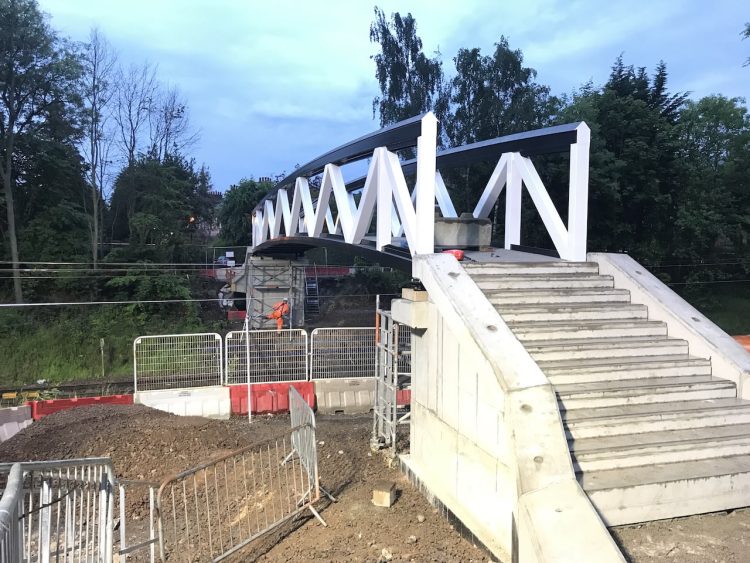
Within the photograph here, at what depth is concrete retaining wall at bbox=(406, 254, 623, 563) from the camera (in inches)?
139

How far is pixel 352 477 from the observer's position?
6941 mm

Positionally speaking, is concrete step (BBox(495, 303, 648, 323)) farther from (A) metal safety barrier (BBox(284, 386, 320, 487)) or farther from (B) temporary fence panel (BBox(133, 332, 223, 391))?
(B) temporary fence panel (BBox(133, 332, 223, 391))

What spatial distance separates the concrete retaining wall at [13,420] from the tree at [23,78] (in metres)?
11.9

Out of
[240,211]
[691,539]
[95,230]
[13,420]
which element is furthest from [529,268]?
[240,211]

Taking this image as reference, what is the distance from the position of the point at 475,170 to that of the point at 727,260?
1542 cm

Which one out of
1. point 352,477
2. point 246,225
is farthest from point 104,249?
point 352,477

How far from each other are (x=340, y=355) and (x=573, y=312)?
746 cm

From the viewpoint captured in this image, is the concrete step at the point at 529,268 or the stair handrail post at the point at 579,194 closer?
the concrete step at the point at 529,268

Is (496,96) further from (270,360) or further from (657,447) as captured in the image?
(657,447)

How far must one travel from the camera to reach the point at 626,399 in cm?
498

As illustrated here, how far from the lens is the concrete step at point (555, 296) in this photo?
20.2ft

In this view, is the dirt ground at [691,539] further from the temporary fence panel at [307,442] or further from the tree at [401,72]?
the tree at [401,72]

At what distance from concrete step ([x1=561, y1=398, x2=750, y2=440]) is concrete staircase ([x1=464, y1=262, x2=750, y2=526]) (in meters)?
0.01

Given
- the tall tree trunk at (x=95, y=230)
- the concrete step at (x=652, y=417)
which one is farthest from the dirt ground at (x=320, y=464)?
the tall tree trunk at (x=95, y=230)
